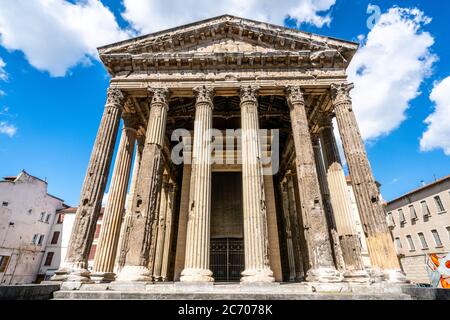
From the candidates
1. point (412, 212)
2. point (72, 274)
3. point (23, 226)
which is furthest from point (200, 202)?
point (412, 212)

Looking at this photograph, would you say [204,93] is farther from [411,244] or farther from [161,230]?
[411,244]

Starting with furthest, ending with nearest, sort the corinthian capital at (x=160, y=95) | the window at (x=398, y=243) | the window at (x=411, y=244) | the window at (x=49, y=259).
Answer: the window at (x=49, y=259) → the window at (x=398, y=243) → the window at (x=411, y=244) → the corinthian capital at (x=160, y=95)

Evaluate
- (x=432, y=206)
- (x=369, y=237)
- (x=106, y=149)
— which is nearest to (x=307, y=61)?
(x=369, y=237)

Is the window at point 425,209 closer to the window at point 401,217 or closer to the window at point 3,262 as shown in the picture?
the window at point 401,217

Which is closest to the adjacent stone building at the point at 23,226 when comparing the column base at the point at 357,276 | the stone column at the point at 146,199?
the stone column at the point at 146,199

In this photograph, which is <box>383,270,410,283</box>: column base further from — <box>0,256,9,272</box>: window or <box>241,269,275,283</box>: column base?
<box>0,256,9,272</box>: window

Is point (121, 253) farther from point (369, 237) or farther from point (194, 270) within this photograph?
point (369, 237)

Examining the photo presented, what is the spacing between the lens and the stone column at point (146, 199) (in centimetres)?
789

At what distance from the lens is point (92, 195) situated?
894cm

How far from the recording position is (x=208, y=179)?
367 inches

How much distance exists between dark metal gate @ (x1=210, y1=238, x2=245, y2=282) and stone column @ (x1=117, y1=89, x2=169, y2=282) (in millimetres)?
6888

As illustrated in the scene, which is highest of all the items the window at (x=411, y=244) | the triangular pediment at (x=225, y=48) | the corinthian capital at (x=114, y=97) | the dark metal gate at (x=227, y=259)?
the triangular pediment at (x=225, y=48)

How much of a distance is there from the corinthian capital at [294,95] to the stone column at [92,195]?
7510 mm
